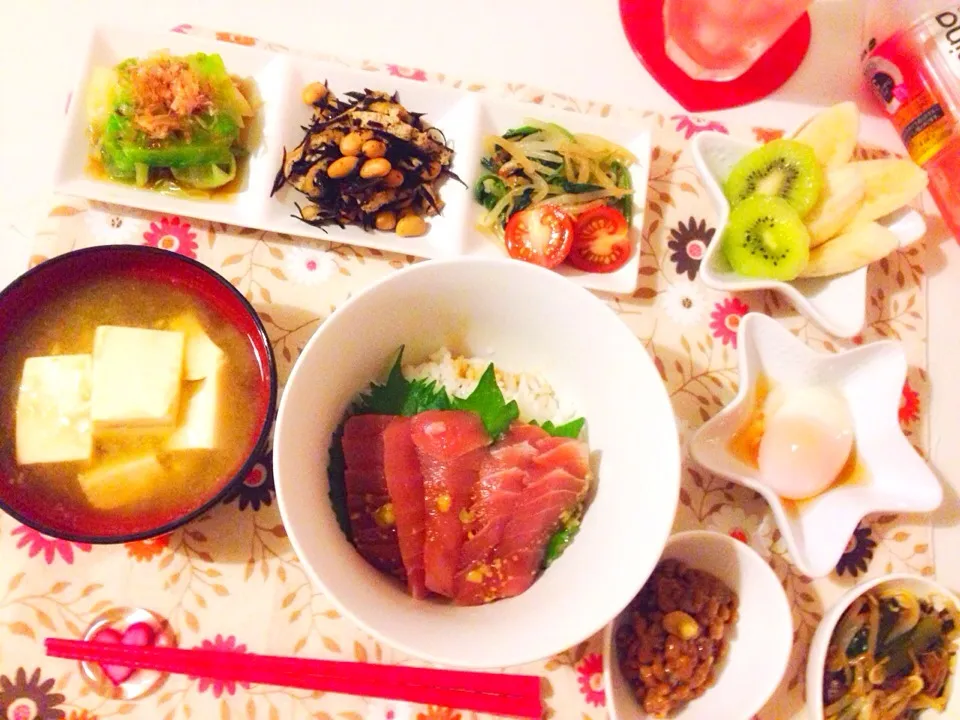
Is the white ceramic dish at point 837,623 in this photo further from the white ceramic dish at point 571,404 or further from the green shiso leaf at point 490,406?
the green shiso leaf at point 490,406

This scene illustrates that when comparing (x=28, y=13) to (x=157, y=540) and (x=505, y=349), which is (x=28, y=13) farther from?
(x=505, y=349)

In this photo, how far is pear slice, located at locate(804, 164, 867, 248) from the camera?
1.61 meters

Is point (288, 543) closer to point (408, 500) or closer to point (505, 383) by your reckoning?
point (408, 500)

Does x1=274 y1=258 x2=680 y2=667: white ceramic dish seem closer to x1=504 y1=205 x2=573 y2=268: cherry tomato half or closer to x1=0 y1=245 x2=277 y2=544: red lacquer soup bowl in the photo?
x1=0 y1=245 x2=277 y2=544: red lacquer soup bowl

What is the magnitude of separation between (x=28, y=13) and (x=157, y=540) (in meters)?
1.38

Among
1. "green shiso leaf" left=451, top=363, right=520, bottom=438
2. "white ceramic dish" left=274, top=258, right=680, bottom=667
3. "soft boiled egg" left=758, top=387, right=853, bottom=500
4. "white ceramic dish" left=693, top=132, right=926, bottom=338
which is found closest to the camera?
"white ceramic dish" left=274, top=258, right=680, bottom=667

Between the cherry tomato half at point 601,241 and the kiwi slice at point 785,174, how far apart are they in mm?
295

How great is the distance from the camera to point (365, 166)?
5.23 feet

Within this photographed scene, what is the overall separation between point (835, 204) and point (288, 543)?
1441 mm

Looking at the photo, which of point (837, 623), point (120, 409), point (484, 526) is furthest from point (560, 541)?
point (120, 409)

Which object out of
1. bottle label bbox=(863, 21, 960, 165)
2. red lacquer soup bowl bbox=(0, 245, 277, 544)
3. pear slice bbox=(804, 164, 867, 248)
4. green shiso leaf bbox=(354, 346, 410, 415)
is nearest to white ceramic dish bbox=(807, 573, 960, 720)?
pear slice bbox=(804, 164, 867, 248)

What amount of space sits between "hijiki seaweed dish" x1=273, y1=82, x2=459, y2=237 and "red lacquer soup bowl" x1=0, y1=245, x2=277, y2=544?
35 cm

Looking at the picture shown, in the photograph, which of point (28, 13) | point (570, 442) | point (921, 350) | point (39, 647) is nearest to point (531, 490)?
point (570, 442)

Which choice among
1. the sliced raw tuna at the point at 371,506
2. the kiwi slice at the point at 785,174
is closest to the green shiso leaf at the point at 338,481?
the sliced raw tuna at the point at 371,506
